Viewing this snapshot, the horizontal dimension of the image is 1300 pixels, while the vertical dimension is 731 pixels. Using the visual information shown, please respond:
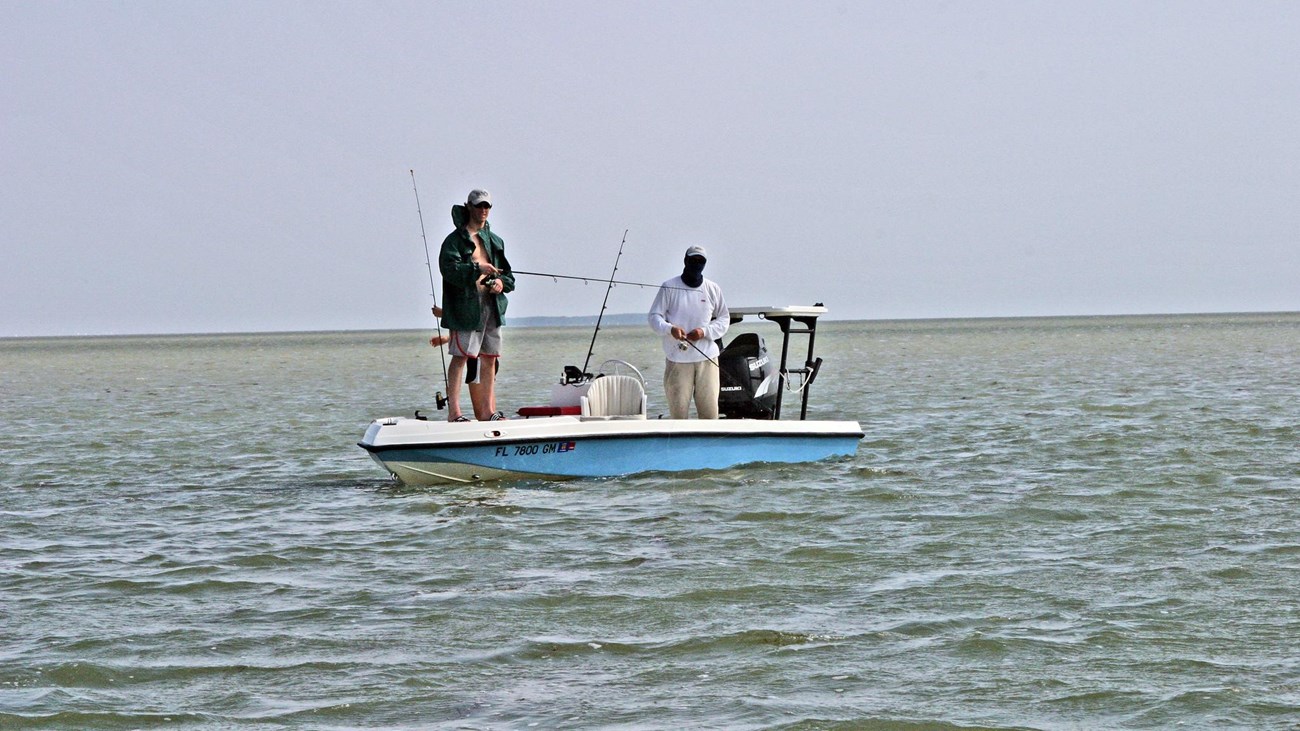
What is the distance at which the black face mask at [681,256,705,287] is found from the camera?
13.1m

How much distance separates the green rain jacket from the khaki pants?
1730mm

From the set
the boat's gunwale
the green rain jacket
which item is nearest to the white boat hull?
the boat's gunwale

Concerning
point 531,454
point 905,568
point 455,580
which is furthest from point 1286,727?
point 531,454

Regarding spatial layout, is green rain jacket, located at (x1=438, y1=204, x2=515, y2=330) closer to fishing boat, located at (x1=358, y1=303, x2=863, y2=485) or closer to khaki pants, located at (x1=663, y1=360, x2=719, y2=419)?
fishing boat, located at (x1=358, y1=303, x2=863, y2=485)

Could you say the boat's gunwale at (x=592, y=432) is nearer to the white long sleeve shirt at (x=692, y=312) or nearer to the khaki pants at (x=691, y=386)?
the khaki pants at (x=691, y=386)

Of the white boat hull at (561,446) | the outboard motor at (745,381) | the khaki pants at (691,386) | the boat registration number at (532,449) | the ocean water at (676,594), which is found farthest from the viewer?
the outboard motor at (745,381)

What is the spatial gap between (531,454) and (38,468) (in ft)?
21.9

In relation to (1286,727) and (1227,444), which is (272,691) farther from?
(1227,444)

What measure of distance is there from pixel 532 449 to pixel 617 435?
0.74 m

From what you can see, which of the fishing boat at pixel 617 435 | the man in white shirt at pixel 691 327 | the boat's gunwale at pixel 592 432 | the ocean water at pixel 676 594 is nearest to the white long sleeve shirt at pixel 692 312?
the man in white shirt at pixel 691 327

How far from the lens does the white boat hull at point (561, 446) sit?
1260 centimetres

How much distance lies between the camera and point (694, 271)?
1309 cm

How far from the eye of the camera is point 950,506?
38.6ft

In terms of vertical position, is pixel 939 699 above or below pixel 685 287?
below
